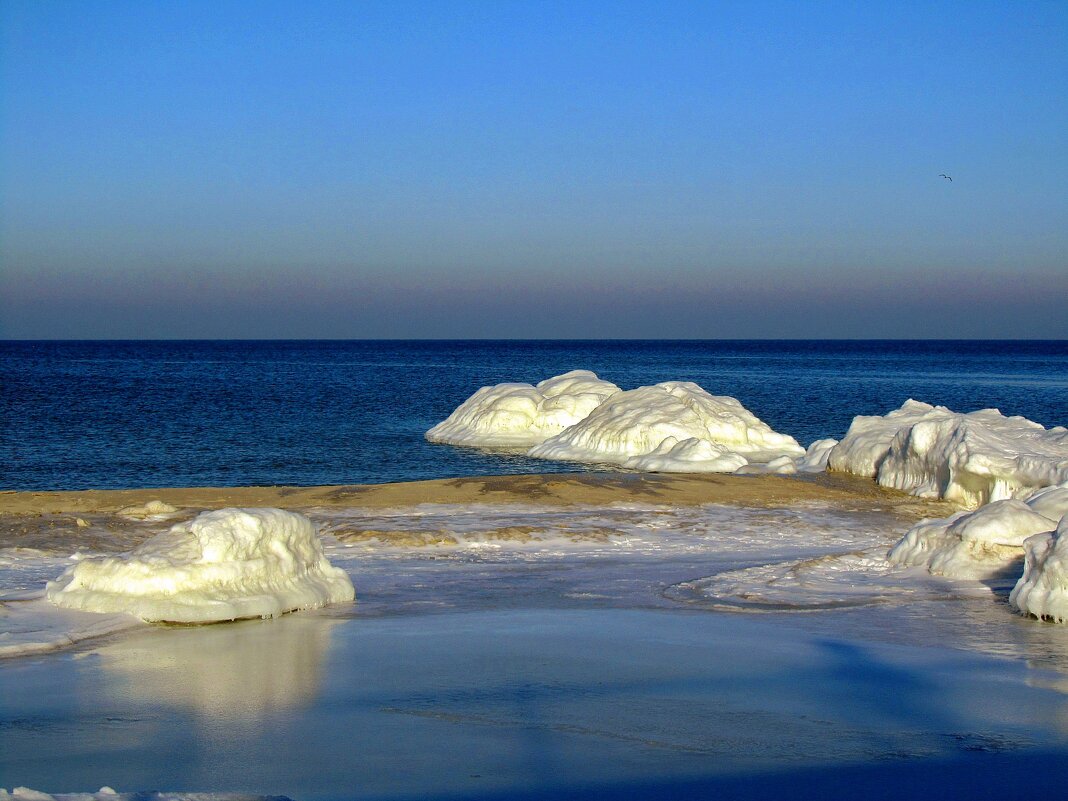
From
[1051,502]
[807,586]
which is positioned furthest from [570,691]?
[1051,502]

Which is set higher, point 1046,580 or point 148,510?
point 1046,580

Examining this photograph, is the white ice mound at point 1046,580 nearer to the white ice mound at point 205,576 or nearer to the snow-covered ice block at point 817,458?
the white ice mound at point 205,576

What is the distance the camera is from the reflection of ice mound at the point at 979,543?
12.4 m

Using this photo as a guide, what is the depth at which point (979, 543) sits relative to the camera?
1259 centimetres

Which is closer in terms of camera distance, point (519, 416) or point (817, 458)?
point (817, 458)

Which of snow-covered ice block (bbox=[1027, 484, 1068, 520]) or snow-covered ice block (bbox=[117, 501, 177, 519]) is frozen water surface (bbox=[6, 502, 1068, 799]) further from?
snow-covered ice block (bbox=[117, 501, 177, 519])

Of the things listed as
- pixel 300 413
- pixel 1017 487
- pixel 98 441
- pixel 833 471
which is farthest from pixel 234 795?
pixel 300 413

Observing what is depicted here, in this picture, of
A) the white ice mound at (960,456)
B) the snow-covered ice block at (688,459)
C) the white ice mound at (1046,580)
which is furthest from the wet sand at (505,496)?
the white ice mound at (1046,580)

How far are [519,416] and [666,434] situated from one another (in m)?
7.47

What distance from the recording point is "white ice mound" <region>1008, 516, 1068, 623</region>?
1038cm

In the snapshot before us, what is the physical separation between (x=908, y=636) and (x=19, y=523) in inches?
499

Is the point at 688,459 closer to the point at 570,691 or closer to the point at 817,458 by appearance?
the point at 817,458

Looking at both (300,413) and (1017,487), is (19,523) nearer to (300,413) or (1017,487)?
(1017,487)

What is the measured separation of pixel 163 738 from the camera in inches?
277
